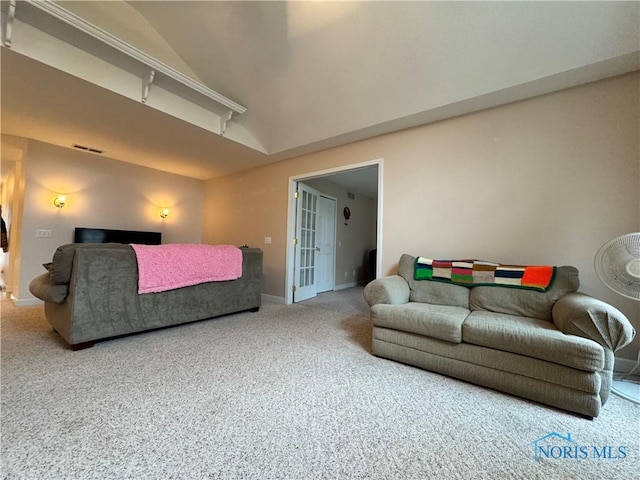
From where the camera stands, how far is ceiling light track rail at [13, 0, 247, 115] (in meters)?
1.96

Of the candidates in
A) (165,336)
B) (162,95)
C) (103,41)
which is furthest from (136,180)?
(165,336)

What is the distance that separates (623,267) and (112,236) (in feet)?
20.3

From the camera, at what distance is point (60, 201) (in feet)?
12.9

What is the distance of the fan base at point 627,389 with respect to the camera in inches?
64.5

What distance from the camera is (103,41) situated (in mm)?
2229

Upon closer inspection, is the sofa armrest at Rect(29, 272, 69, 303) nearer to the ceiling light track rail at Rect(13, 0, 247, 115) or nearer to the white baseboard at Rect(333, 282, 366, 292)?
the ceiling light track rail at Rect(13, 0, 247, 115)

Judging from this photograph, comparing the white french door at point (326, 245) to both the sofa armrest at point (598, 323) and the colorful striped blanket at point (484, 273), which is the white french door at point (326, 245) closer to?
the colorful striped blanket at point (484, 273)

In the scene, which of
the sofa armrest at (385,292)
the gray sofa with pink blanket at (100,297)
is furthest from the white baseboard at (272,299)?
the sofa armrest at (385,292)

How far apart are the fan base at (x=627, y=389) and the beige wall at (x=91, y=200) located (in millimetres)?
6288

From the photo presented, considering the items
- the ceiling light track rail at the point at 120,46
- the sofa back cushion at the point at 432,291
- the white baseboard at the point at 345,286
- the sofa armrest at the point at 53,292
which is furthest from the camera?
the white baseboard at the point at 345,286

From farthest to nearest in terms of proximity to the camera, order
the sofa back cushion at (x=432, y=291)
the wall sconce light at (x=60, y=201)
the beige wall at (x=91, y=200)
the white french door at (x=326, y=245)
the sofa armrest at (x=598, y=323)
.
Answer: the white french door at (x=326, y=245) → the wall sconce light at (x=60, y=201) → the beige wall at (x=91, y=200) → the sofa back cushion at (x=432, y=291) → the sofa armrest at (x=598, y=323)

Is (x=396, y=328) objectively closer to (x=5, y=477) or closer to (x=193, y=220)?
(x=5, y=477)

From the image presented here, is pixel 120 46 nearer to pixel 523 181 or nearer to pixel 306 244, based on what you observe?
pixel 306 244

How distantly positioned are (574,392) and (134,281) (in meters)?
3.42
